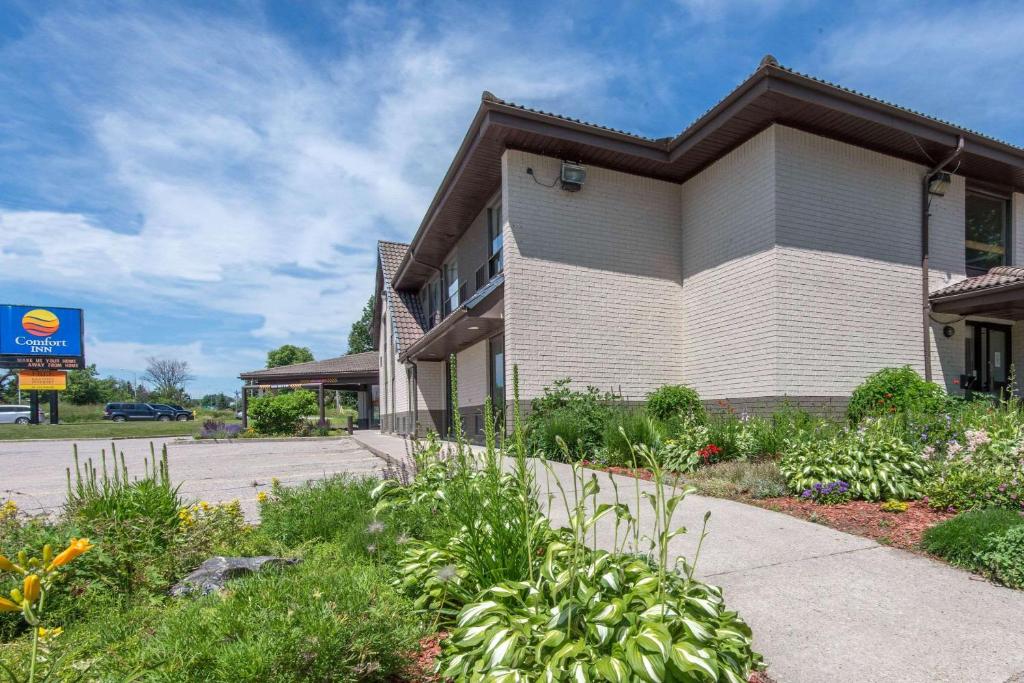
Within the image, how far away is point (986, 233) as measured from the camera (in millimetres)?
12023

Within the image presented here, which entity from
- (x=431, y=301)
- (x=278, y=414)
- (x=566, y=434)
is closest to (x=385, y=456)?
(x=566, y=434)

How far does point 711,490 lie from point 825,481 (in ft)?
3.60

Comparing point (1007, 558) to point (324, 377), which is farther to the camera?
point (324, 377)

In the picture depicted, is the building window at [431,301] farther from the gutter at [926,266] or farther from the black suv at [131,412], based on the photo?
the black suv at [131,412]

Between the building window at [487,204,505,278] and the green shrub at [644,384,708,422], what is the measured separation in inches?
170

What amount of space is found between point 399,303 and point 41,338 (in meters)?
33.4

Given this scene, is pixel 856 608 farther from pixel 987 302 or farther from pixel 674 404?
pixel 987 302

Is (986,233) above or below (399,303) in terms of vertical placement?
above

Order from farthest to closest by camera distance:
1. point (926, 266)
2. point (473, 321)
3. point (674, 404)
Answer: point (473, 321) < point (926, 266) < point (674, 404)

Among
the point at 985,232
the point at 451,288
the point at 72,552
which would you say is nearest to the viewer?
the point at 72,552

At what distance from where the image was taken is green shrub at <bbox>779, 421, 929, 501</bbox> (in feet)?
17.5

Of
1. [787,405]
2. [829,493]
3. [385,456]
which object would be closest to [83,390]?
[385,456]

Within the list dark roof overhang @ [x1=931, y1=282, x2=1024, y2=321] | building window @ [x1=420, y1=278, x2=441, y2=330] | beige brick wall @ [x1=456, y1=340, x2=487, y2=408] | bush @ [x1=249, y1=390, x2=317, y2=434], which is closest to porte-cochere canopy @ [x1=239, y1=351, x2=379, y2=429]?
bush @ [x1=249, y1=390, x2=317, y2=434]

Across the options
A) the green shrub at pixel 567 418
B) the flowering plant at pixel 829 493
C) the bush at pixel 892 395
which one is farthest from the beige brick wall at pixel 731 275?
the flowering plant at pixel 829 493
